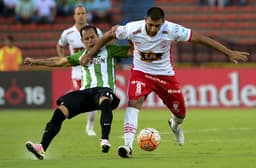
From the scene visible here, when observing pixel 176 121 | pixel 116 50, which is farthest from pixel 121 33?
pixel 176 121

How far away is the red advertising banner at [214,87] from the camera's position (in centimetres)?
2409

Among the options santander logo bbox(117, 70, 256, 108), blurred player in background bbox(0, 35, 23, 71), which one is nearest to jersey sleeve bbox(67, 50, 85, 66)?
santander logo bbox(117, 70, 256, 108)

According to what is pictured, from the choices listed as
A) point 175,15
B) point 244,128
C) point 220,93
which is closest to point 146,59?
point 244,128

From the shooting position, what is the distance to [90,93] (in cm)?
1200

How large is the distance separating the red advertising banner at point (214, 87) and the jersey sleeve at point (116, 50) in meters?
12.0

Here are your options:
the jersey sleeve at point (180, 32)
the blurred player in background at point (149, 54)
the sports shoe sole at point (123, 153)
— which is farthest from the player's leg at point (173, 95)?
the sports shoe sole at point (123, 153)

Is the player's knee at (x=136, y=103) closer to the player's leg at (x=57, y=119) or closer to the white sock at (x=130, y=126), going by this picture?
the white sock at (x=130, y=126)

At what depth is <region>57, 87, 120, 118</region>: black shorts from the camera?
11.7 m

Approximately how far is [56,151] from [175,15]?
20.2 metres

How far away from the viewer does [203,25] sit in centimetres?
3206

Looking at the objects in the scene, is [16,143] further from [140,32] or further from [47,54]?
[47,54]

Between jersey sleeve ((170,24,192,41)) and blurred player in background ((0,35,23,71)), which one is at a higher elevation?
jersey sleeve ((170,24,192,41))

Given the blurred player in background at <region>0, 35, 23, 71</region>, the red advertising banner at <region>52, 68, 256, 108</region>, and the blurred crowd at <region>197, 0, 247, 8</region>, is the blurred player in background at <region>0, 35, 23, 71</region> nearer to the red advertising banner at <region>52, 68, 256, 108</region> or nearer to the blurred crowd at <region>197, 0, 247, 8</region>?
the red advertising banner at <region>52, 68, 256, 108</region>

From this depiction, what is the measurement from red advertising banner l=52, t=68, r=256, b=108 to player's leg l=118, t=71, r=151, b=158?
482 inches
